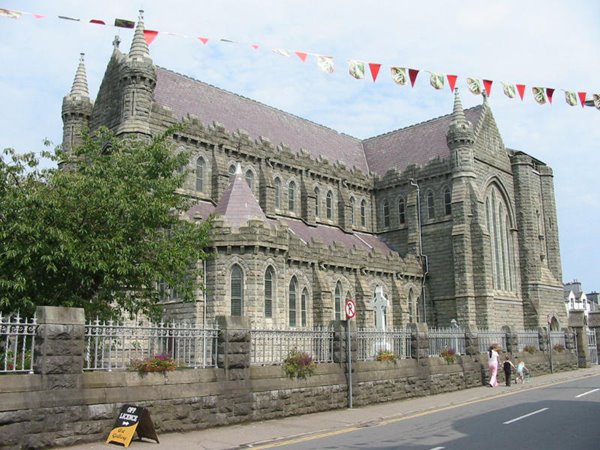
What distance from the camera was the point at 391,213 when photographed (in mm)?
46844

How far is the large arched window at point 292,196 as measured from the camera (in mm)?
40438

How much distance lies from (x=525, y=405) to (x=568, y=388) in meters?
6.71

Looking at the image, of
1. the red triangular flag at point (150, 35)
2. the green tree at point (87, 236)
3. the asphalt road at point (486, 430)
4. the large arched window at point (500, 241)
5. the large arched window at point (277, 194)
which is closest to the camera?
the asphalt road at point (486, 430)

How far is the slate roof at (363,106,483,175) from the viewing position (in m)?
46.9

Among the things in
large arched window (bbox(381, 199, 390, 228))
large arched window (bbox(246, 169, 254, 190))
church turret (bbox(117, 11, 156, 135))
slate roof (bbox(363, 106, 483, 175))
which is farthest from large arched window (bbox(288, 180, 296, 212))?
church turret (bbox(117, 11, 156, 135))

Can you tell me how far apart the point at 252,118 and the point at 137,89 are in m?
12.1

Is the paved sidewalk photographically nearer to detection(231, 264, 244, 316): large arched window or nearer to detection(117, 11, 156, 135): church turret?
detection(231, 264, 244, 316): large arched window

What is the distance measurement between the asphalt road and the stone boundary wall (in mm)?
2340

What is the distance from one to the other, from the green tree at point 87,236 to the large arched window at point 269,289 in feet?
23.6

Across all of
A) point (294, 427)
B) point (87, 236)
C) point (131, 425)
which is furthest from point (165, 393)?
point (87, 236)

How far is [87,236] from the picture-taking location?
18578 mm

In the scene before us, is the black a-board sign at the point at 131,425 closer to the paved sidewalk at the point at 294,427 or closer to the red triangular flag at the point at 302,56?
the paved sidewalk at the point at 294,427

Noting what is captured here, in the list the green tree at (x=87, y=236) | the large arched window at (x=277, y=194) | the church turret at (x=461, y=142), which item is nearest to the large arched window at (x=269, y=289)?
the green tree at (x=87, y=236)

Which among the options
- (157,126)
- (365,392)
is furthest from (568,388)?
(157,126)
